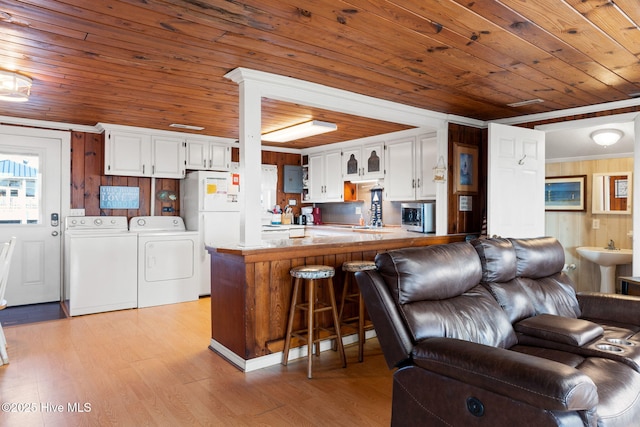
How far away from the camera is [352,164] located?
6066 mm

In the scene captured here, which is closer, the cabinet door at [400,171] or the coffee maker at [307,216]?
the cabinet door at [400,171]

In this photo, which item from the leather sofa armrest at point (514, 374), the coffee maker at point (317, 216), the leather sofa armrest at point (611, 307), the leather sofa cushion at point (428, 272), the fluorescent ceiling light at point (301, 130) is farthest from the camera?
the coffee maker at point (317, 216)

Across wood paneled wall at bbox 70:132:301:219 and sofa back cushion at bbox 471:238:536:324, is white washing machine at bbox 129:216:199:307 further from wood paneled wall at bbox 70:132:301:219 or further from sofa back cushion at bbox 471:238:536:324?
sofa back cushion at bbox 471:238:536:324

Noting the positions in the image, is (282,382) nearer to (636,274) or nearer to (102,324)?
(102,324)

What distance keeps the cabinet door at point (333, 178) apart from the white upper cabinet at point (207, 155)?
5.04ft

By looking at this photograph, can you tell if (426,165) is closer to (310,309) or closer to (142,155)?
(310,309)

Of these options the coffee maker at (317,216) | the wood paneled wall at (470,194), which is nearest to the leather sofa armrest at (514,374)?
the wood paneled wall at (470,194)

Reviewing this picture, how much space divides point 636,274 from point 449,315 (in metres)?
2.76

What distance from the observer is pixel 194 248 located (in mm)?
5250

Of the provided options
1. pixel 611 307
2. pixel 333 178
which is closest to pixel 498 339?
pixel 611 307

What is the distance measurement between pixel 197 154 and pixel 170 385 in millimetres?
3589

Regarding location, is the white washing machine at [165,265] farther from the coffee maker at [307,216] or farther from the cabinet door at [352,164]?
the cabinet door at [352,164]

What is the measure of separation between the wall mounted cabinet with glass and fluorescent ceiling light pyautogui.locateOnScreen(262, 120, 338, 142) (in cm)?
313

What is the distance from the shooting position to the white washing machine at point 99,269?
175 inches
